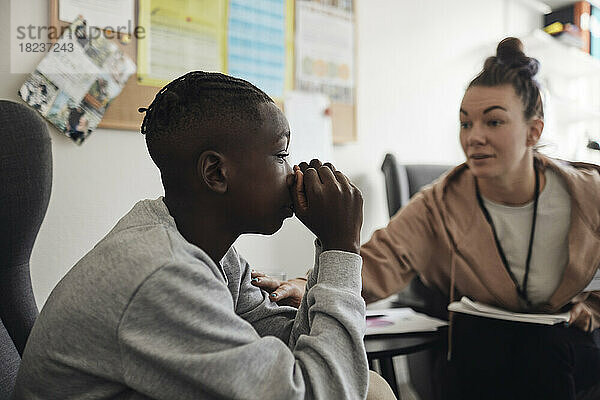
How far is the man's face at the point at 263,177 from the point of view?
0.73 m

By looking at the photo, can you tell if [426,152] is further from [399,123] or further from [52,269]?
[52,269]

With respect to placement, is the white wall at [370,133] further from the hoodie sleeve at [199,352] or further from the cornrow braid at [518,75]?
the hoodie sleeve at [199,352]

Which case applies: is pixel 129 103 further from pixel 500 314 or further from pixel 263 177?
pixel 500 314

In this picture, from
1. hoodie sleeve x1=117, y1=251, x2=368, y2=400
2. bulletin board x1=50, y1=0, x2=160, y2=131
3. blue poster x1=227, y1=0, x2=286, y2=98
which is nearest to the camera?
hoodie sleeve x1=117, y1=251, x2=368, y2=400

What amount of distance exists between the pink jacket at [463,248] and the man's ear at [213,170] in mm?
693

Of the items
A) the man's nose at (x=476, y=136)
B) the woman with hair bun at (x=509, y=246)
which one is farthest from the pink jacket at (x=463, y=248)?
the man's nose at (x=476, y=136)

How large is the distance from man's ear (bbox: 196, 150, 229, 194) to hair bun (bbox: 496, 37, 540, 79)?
2.93 feet

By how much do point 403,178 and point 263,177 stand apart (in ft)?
4.03

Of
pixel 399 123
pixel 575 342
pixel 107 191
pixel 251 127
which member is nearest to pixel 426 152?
pixel 399 123

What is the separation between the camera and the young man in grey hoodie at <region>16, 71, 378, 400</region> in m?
0.60

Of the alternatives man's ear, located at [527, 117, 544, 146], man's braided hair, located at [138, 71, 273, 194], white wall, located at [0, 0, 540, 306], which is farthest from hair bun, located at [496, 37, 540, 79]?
man's braided hair, located at [138, 71, 273, 194]

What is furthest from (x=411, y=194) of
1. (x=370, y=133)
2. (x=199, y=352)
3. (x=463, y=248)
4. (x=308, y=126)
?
(x=199, y=352)

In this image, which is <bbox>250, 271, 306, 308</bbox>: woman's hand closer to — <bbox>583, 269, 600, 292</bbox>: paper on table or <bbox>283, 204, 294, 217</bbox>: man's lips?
<bbox>283, 204, 294, 217</bbox>: man's lips

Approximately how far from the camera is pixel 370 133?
2055 mm
